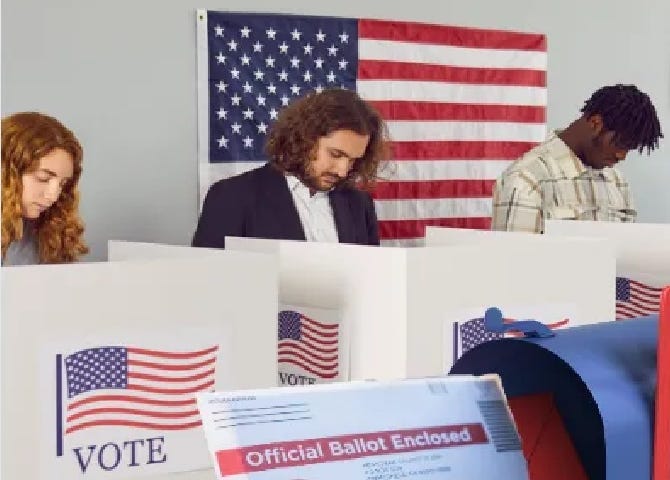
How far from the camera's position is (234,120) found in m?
3.48

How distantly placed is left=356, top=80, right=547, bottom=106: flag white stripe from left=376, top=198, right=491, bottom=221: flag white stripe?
36 centimetres

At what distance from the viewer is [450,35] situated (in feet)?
13.2

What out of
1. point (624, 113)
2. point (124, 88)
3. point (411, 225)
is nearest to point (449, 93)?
point (411, 225)

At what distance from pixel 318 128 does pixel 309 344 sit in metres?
1.09

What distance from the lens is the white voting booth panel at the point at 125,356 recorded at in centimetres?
132

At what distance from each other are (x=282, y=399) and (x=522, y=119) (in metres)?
3.70

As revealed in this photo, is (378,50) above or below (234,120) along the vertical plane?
above

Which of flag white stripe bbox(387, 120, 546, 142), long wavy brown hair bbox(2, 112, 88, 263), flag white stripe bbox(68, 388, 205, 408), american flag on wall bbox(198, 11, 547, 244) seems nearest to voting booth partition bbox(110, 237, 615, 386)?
flag white stripe bbox(68, 388, 205, 408)

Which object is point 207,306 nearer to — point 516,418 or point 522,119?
point 516,418

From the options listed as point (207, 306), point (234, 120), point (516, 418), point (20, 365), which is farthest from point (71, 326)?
point (234, 120)

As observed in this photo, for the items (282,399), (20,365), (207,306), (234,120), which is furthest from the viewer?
(234,120)

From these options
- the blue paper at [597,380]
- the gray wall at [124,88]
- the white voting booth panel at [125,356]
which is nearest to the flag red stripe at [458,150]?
the gray wall at [124,88]

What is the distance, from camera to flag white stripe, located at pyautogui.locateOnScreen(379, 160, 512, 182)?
3.92 meters

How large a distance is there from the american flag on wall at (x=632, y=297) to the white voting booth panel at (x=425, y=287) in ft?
0.36
